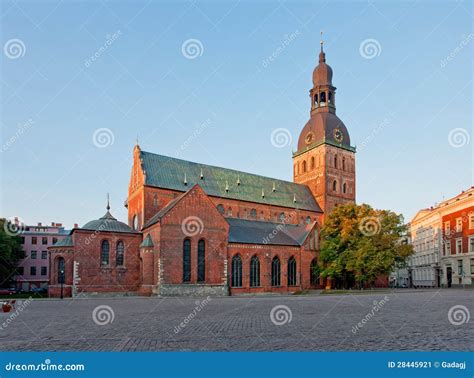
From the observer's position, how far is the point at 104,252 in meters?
44.9

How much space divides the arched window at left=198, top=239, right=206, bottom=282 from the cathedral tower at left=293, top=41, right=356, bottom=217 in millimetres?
25972

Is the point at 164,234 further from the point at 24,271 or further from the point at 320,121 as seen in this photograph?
the point at 24,271

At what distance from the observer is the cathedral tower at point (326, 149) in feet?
217

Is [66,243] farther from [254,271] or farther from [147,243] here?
[254,271]

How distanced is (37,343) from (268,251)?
4173cm

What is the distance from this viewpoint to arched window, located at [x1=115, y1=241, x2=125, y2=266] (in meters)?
45.3

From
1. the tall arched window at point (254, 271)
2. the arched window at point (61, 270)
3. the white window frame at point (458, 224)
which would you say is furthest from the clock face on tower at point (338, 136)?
the arched window at point (61, 270)

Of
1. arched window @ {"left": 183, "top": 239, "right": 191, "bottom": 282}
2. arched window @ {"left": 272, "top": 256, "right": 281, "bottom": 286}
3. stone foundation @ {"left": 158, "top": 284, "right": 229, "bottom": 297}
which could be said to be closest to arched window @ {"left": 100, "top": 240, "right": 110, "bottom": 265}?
stone foundation @ {"left": 158, "top": 284, "right": 229, "bottom": 297}

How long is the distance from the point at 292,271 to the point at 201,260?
14.3 metres

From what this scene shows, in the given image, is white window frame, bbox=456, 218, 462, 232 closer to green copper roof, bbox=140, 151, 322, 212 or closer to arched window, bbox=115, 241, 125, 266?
green copper roof, bbox=140, 151, 322, 212

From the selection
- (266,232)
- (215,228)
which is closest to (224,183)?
(266,232)

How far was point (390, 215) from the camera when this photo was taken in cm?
5094

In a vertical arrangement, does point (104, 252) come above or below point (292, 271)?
above

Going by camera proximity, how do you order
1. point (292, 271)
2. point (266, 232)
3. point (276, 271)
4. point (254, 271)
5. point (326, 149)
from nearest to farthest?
point (254, 271), point (276, 271), point (292, 271), point (266, 232), point (326, 149)
